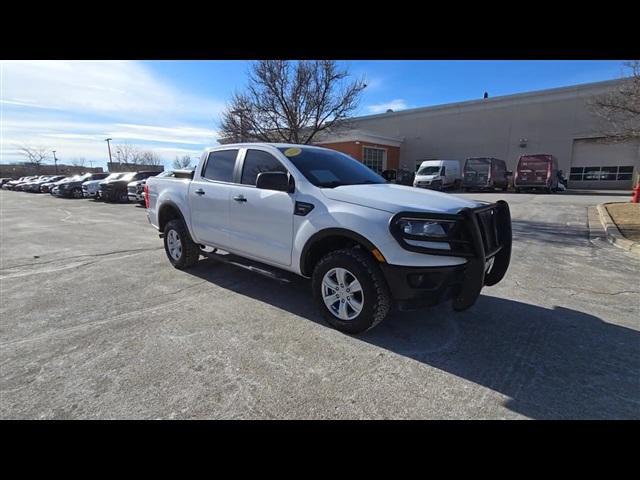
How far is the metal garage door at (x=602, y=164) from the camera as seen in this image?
96.6 ft

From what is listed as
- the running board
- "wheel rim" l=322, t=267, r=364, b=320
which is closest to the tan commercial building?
the running board

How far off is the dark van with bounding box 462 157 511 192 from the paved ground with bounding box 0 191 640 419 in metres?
21.4

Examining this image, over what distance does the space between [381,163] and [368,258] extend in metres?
35.5

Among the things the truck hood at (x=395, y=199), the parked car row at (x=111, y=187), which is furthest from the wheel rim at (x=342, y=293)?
the parked car row at (x=111, y=187)

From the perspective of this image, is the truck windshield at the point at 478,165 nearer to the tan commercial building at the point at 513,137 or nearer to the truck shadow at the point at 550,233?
the tan commercial building at the point at 513,137

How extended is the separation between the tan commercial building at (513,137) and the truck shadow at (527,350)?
25.1 m

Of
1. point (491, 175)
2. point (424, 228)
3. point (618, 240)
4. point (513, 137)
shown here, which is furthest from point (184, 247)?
point (513, 137)

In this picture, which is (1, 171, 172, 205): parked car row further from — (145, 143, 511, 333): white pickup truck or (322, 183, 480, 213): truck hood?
(322, 183, 480, 213): truck hood

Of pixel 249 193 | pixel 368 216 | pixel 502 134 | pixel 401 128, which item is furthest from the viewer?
pixel 401 128

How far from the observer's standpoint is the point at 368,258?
3.15m

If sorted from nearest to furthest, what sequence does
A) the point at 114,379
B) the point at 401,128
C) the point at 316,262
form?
1. the point at 114,379
2. the point at 316,262
3. the point at 401,128

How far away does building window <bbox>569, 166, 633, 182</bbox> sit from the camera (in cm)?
2988
